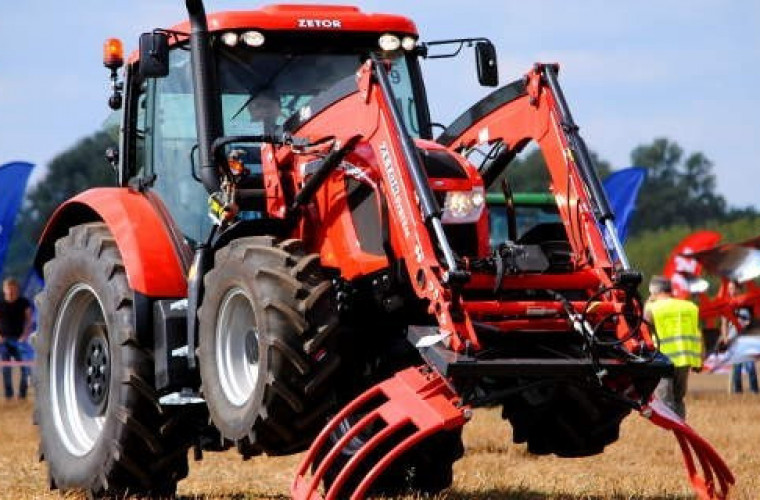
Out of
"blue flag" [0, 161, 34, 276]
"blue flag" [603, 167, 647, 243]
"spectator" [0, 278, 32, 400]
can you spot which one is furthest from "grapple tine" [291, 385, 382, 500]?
"spectator" [0, 278, 32, 400]

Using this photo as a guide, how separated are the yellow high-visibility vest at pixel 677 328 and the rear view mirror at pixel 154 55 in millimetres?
8264

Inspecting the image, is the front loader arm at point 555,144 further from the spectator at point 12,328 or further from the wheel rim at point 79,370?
the spectator at point 12,328

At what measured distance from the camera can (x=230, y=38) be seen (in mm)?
9531

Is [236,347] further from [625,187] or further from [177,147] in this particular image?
[625,187]

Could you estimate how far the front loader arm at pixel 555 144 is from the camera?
340 inches

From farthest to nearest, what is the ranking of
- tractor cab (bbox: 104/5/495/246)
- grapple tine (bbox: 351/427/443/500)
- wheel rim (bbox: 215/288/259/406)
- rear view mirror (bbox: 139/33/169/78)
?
tractor cab (bbox: 104/5/495/246) < rear view mirror (bbox: 139/33/169/78) < wheel rim (bbox: 215/288/259/406) < grapple tine (bbox: 351/427/443/500)

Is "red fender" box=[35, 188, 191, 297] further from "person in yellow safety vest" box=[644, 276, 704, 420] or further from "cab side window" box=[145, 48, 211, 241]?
"person in yellow safety vest" box=[644, 276, 704, 420]

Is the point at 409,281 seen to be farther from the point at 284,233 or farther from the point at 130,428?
the point at 130,428

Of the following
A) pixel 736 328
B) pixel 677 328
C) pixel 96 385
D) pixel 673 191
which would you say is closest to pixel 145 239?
pixel 96 385

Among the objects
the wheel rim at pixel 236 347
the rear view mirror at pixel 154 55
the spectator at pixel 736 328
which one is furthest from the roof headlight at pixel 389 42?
the spectator at pixel 736 328

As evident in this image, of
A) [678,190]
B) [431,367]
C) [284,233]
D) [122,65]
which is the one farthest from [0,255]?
[678,190]

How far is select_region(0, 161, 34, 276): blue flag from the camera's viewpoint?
1969 centimetres

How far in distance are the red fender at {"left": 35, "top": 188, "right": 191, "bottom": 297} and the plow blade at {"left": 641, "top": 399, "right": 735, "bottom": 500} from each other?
260cm

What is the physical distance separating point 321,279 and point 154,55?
1.68 m
